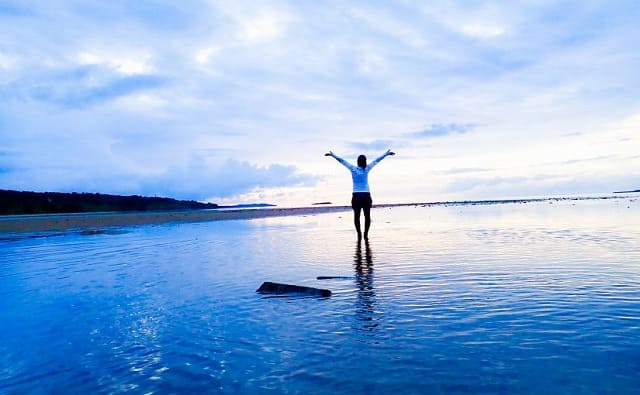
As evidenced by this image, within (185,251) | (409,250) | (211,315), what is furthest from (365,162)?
(211,315)

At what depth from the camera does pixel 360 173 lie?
719 inches

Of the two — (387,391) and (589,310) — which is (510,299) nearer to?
(589,310)

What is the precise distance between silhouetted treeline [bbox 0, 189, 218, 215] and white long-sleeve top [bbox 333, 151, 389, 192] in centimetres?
5568

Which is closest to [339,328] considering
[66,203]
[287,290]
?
[287,290]

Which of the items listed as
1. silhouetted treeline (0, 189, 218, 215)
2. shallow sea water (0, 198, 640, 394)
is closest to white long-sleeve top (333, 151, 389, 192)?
shallow sea water (0, 198, 640, 394)

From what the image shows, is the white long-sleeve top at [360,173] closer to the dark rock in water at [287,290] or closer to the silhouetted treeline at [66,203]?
the dark rock in water at [287,290]

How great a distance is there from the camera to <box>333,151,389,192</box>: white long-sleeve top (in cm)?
1827

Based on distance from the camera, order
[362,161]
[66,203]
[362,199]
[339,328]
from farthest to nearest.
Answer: [66,203] < [362,199] < [362,161] < [339,328]

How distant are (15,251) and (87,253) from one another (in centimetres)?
383

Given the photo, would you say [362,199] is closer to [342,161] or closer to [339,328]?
[342,161]

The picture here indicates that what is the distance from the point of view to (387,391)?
416 cm

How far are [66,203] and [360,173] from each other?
6204 cm

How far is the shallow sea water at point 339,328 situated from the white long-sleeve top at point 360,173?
251 inches

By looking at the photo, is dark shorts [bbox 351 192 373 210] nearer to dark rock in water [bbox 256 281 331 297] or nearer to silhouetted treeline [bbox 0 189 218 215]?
dark rock in water [bbox 256 281 331 297]
